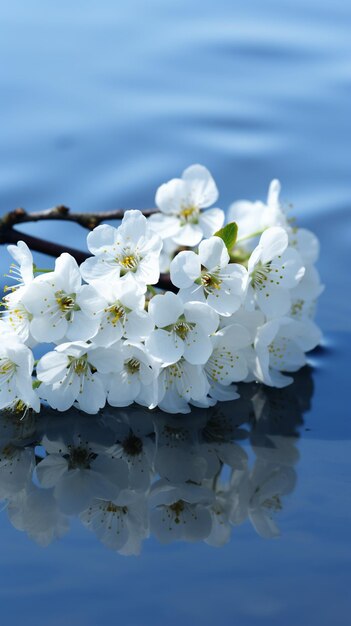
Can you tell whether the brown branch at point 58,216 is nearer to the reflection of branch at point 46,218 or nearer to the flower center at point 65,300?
the reflection of branch at point 46,218

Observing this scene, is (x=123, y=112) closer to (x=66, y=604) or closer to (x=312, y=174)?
(x=312, y=174)

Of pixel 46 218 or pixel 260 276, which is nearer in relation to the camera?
pixel 260 276

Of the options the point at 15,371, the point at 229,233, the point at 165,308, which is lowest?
the point at 15,371

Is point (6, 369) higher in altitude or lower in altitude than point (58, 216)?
lower

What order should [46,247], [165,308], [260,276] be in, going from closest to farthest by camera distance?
1. [165,308]
2. [260,276]
3. [46,247]

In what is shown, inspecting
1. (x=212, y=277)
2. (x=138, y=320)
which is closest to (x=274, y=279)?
(x=212, y=277)

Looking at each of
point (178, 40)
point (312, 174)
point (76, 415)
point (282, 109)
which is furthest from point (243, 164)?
point (76, 415)

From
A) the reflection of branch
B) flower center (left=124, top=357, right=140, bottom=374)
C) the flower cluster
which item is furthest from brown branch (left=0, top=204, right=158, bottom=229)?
flower center (left=124, top=357, right=140, bottom=374)

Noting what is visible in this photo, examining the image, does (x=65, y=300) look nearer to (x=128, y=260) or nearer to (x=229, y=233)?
(x=128, y=260)
